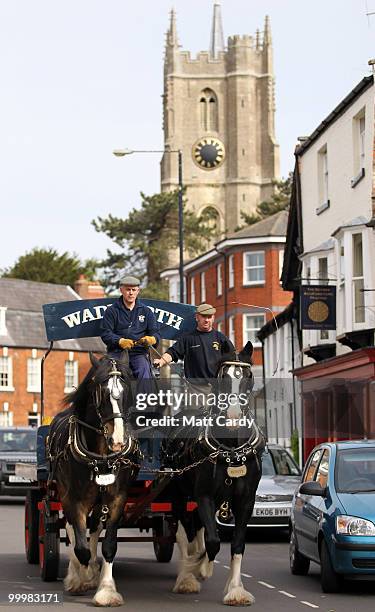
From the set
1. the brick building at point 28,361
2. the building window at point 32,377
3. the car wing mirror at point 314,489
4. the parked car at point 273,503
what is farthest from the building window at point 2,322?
the car wing mirror at point 314,489

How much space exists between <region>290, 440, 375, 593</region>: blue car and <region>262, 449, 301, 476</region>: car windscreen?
7.70 m

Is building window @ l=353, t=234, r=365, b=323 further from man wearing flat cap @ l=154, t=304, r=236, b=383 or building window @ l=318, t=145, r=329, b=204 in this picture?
man wearing flat cap @ l=154, t=304, r=236, b=383

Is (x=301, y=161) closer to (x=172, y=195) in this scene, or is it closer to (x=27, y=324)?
(x=27, y=324)

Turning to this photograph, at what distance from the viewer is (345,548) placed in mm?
13531

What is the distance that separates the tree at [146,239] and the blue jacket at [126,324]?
8987 centimetres

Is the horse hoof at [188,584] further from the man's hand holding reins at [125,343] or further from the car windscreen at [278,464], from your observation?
the car windscreen at [278,464]

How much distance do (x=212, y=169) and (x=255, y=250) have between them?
276ft

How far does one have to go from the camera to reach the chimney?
9338 centimetres

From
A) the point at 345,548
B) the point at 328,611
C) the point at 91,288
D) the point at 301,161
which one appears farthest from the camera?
the point at 91,288

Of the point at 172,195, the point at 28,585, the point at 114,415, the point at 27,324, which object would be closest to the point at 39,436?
the point at 28,585

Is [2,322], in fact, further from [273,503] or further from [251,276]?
[273,503]

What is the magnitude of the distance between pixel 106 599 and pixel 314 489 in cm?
299

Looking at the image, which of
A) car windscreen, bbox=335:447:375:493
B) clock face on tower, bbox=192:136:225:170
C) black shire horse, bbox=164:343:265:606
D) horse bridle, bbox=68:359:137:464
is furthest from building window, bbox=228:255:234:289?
clock face on tower, bbox=192:136:225:170

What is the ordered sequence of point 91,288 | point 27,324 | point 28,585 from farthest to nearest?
point 91,288 → point 27,324 → point 28,585
